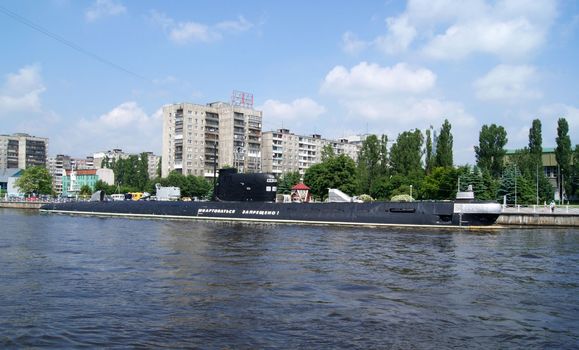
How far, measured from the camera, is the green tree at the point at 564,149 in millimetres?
84375

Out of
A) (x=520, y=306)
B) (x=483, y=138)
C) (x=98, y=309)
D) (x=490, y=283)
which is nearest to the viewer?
(x=98, y=309)

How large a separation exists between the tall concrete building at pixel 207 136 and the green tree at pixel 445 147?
187 ft

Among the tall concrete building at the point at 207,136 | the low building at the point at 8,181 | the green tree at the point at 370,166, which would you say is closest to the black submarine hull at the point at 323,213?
the green tree at the point at 370,166

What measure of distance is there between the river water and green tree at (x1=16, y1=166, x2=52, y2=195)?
391 ft

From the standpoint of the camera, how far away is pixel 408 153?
89.7 m

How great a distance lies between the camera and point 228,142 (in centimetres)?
13400

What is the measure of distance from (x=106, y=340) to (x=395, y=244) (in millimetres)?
23848

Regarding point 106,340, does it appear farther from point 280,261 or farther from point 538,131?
point 538,131

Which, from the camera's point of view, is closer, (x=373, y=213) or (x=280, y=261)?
(x=280, y=261)

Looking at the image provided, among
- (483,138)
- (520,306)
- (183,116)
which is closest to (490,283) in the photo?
(520,306)

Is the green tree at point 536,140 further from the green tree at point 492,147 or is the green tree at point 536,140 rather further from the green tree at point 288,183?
the green tree at point 288,183

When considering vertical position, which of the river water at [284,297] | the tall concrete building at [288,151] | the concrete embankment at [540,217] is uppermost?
the tall concrete building at [288,151]

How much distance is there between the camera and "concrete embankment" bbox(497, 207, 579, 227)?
56062mm

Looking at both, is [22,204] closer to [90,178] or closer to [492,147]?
[90,178]
